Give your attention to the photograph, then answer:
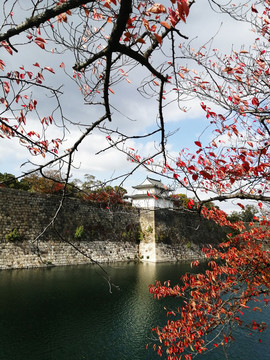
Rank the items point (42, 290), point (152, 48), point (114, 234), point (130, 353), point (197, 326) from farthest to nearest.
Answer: point (114, 234), point (42, 290), point (130, 353), point (197, 326), point (152, 48)

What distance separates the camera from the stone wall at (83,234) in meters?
15.7

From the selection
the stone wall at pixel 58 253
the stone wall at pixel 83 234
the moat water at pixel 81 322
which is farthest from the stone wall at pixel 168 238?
the moat water at pixel 81 322

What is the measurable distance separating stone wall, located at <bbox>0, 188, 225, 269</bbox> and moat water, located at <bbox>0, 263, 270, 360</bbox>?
225 centimetres

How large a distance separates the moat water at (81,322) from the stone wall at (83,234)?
2.25m

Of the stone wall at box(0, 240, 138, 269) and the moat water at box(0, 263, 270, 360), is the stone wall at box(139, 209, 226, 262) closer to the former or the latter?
the stone wall at box(0, 240, 138, 269)

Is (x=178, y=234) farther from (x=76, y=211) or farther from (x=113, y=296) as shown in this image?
(x=113, y=296)

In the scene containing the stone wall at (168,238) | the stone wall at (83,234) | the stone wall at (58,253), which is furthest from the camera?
the stone wall at (168,238)

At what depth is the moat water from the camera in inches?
249

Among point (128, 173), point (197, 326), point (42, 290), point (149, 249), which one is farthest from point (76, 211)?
point (128, 173)

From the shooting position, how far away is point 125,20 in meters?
1.44

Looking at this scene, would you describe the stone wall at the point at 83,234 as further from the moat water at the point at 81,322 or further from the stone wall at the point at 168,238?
the moat water at the point at 81,322

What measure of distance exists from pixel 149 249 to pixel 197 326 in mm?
18721

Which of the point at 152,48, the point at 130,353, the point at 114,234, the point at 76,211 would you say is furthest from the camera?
the point at 114,234

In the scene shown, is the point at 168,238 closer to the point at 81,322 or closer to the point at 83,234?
the point at 83,234
